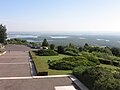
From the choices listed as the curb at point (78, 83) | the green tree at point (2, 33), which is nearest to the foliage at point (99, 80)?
the curb at point (78, 83)

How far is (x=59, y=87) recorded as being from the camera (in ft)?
42.9

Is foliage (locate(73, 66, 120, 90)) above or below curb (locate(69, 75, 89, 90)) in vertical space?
above

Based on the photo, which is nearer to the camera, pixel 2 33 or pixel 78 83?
pixel 78 83

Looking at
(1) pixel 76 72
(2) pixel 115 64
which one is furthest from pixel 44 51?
(1) pixel 76 72

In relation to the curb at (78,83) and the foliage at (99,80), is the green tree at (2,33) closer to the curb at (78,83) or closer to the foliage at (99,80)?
the curb at (78,83)

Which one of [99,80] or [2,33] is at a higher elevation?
[2,33]

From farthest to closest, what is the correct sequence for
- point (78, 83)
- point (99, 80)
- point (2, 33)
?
point (2, 33) < point (78, 83) < point (99, 80)

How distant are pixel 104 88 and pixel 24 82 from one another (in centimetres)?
618

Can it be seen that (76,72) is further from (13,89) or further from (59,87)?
(13,89)

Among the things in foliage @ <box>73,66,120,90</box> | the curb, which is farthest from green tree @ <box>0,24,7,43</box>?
foliage @ <box>73,66,120,90</box>

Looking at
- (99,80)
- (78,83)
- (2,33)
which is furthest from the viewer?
(2,33)

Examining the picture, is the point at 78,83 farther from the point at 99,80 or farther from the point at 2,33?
the point at 2,33

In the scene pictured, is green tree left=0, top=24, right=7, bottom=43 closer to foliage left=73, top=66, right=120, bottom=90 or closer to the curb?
the curb

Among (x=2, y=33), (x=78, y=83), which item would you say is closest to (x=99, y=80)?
(x=78, y=83)
